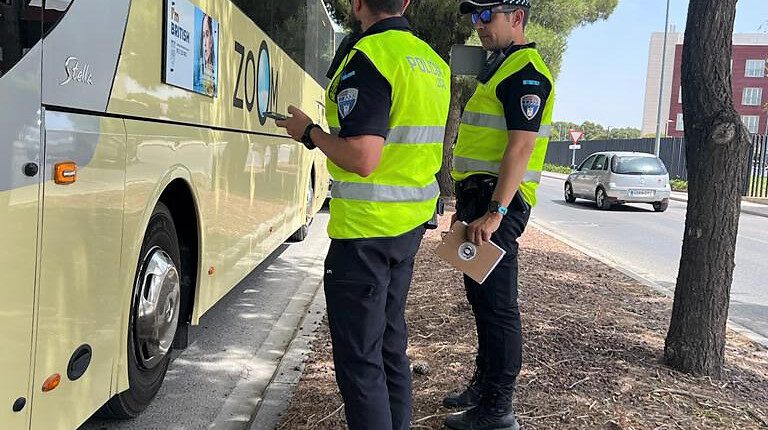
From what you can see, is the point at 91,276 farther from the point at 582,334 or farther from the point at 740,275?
the point at 740,275

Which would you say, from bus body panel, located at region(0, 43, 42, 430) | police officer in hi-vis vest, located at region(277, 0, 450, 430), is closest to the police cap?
police officer in hi-vis vest, located at region(277, 0, 450, 430)

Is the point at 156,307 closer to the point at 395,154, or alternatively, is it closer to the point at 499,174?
the point at 395,154

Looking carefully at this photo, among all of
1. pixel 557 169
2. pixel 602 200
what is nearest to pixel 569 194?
pixel 602 200

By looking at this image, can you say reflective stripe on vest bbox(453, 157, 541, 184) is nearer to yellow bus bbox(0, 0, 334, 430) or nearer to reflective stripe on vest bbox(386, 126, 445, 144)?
reflective stripe on vest bbox(386, 126, 445, 144)

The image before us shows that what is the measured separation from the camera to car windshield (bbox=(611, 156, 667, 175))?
18516 mm

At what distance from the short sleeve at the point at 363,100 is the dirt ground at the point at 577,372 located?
1.79 meters

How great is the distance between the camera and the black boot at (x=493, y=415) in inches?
132

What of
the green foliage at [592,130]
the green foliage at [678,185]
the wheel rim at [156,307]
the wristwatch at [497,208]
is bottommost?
the wheel rim at [156,307]

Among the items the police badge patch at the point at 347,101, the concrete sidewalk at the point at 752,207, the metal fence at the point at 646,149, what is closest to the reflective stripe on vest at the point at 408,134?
the police badge patch at the point at 347,101

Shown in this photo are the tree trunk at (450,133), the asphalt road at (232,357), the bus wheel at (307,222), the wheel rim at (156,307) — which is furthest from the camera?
the tree trunk at (450,133)

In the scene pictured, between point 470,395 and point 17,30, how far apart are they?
110 inches

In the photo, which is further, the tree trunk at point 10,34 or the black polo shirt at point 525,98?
the black polo shirt at point 525,98

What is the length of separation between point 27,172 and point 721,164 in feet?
12.3

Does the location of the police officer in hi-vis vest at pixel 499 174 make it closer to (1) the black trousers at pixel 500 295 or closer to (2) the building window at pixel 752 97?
(1) the black trousers at pixel 500 295
